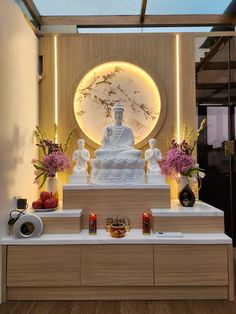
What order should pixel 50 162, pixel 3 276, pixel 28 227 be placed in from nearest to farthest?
pixel 3 276
pixel 28 227
pixel 50 162

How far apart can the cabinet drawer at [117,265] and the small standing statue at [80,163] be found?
2.74ft

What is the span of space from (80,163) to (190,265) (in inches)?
59.2

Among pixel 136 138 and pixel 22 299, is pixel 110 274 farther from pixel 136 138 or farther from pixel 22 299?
pixel 136 138

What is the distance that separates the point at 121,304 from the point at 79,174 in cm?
130

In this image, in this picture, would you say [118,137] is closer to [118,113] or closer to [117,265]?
[118,113]

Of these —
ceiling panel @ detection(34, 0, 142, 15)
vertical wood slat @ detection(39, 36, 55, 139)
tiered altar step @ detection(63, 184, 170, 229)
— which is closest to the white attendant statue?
tiered altar step @ detection(63, 184, 170, 229)

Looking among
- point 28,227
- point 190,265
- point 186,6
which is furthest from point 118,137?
point 186,6

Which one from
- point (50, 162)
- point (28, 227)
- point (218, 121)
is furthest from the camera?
point (218, 121)

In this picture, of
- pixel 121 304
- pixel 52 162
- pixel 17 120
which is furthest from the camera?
pixel 52 162

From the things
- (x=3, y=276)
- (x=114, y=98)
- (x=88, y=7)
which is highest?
(x=88, y=7)

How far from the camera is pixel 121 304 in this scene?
2.12 metres

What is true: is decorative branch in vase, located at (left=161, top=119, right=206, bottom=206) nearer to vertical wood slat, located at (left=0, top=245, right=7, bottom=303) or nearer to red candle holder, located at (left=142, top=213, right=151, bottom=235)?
red candle holder, located at (left=142, top=213, right=151, bottom=235)

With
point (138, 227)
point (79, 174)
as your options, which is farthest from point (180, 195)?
point (79, 174)

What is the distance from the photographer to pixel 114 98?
3.26 meters
